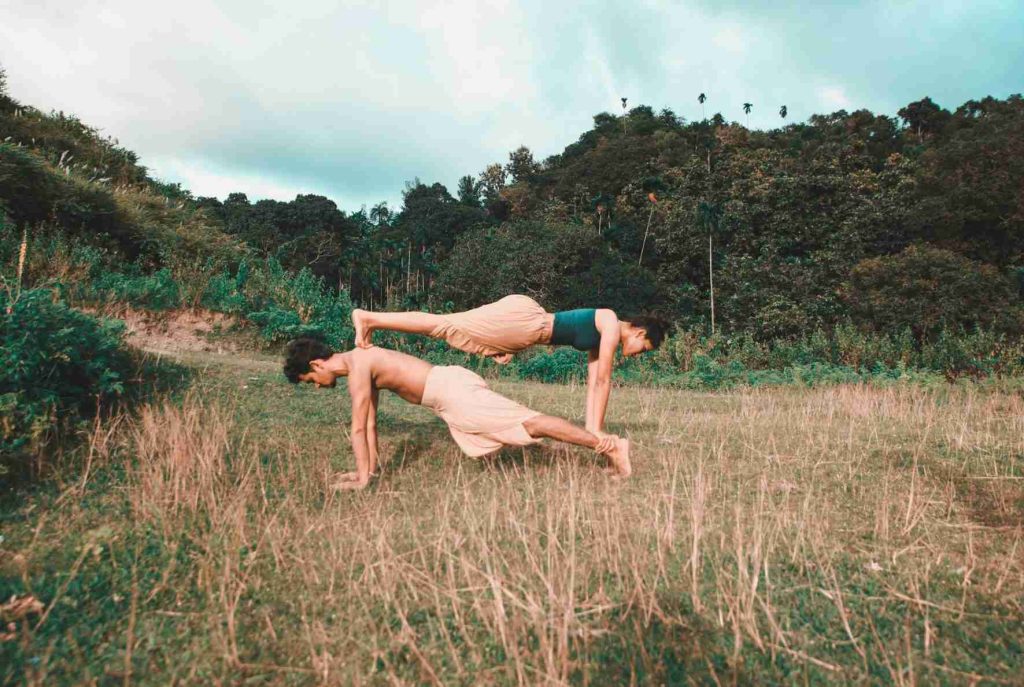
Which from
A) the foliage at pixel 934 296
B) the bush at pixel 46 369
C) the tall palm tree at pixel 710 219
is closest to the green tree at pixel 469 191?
the tall palm tree at pixel 710 219

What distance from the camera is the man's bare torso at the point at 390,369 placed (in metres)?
4.88

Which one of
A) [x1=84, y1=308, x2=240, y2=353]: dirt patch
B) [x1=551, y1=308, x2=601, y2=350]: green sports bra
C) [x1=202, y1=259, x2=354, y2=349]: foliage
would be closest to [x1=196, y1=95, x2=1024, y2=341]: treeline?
[x1=202, y1=259, x2=354, y2=349]: foliage

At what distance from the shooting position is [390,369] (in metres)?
4.93

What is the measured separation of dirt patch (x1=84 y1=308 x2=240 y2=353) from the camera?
1087cm

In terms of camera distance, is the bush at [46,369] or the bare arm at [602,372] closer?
the bush at [46,369]

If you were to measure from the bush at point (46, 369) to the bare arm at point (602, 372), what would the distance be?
4162 millimetres

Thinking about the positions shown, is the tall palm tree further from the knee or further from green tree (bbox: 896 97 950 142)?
the knee

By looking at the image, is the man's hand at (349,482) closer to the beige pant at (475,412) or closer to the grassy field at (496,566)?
the grassy field at (496,566)

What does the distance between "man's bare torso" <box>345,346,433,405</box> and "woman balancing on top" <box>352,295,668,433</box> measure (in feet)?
1.40

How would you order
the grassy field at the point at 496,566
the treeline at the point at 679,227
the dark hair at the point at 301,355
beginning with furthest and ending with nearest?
the treeline at the point at 679,227
the dark hair at the point at 301,355
the grassy field at the point at 496,566

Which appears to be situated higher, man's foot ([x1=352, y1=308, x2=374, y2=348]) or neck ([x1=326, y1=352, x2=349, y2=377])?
man's foot ([x1=352, y1=308, x2=374, y2=348])

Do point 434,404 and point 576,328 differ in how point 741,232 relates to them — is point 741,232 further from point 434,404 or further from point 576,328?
point 434,404

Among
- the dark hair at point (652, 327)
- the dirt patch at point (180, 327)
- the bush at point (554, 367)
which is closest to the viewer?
the dark hair at point (652, 327)

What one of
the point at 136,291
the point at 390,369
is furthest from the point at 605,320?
the point at 136,291
